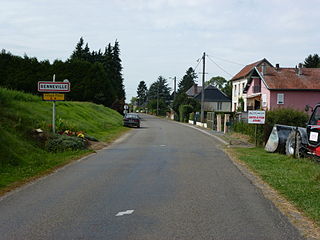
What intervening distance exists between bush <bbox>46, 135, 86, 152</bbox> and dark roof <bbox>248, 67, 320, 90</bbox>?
117 ft

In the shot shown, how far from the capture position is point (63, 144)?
1709 cm

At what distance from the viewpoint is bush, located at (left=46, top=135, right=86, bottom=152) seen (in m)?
16.6

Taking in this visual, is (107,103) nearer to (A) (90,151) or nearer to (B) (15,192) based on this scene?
(A) (90,151)

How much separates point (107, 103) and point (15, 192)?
177 ft

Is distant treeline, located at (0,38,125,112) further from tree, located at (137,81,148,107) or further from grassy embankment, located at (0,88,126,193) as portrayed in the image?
tree, located at (137,81,148,107)

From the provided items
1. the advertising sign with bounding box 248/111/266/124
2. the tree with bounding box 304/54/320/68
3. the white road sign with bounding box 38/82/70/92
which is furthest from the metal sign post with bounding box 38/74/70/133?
the tree with bounding box 304/54/320/68

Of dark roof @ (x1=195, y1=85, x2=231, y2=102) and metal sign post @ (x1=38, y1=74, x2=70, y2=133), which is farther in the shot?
dark roof @ (x1=195, y1=85, x2=231, y2=102)

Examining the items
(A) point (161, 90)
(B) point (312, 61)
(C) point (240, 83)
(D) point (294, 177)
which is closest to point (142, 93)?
(A) point (161, 90)

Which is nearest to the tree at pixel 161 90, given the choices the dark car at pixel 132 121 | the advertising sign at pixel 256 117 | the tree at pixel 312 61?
the tree at pixel 312 61

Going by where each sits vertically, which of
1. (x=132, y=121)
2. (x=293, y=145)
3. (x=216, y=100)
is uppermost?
(x=216, y=100)

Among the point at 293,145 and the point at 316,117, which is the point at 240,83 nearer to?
the point at 293,145

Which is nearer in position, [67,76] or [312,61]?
[67,76]

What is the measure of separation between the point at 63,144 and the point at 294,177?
31.7 feet

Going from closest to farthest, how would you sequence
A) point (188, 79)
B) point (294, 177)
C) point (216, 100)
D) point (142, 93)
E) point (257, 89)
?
point (294, 177)
point (257, 89)
point (216, 100)
point (188, 79)
point (142, 93)
